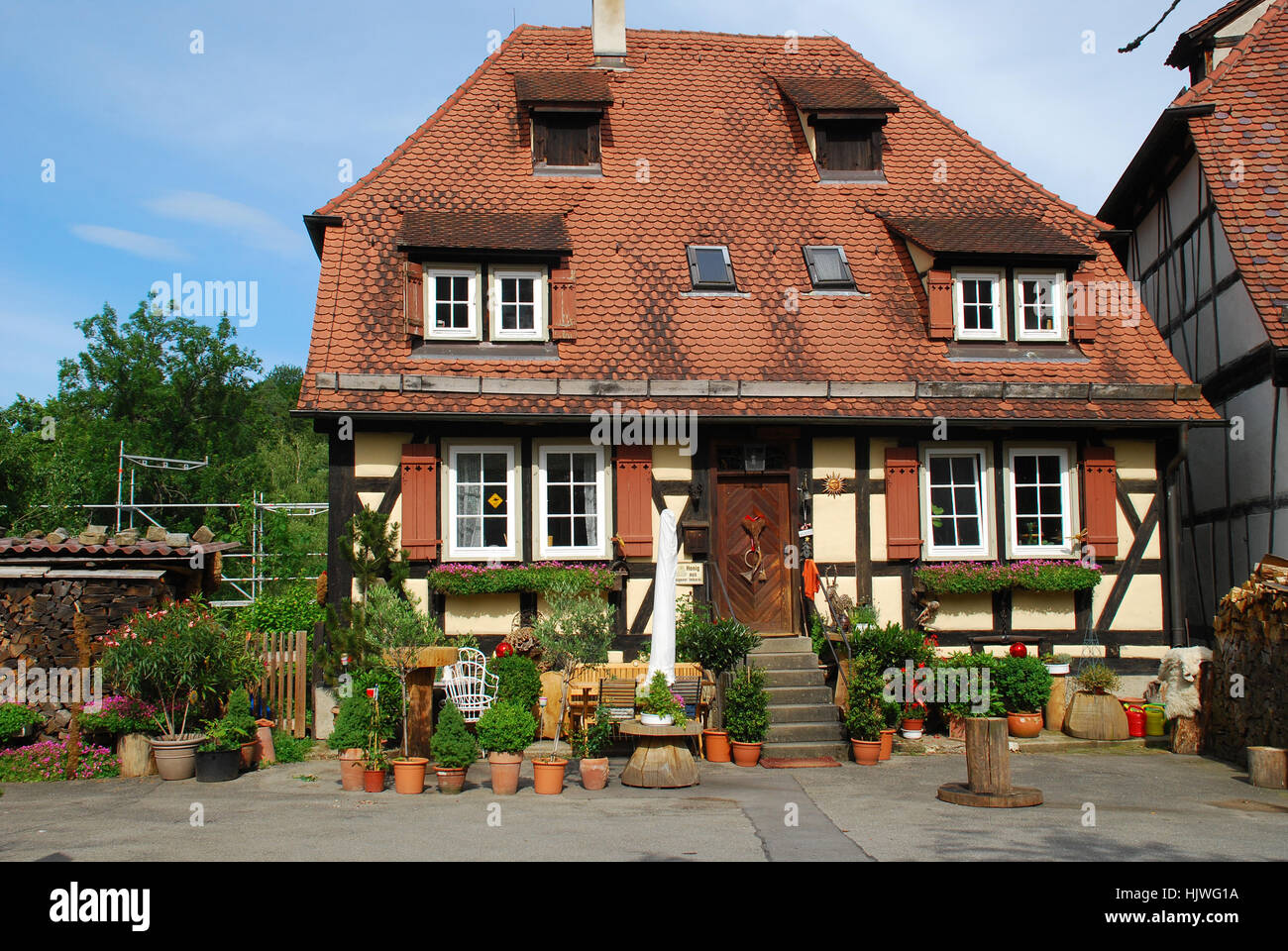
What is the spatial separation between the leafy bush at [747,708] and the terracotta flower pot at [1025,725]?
3.30 meters

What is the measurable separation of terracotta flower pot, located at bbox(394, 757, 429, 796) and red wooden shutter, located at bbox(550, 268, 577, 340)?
597cm

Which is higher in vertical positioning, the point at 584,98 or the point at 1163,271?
the point at 584,98

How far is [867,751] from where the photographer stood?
11367 millimetres

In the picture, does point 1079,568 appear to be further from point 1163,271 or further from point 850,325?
point 1163,271

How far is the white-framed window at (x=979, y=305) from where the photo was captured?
14398 millimetres

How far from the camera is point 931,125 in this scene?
1694 cm

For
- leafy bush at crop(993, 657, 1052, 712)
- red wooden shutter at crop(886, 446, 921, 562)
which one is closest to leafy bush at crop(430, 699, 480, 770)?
red wooden shutter at crop(886, 446, 921, 562)

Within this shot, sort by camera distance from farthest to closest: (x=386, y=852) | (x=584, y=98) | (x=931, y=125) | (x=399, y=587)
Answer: (x=931, y=125) < (x=584, y=98) < (x=399, y=587) < (x=386, y=852)

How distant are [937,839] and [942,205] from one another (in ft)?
34.5

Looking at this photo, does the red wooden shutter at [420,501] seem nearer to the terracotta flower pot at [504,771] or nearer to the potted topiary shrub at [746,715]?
the terracotta flower pot at [504,771]

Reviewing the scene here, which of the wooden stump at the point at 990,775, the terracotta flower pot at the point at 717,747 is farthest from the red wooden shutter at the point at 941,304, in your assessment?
the wooden stump at the point at 990,775

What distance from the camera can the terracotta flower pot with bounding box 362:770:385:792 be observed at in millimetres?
9828

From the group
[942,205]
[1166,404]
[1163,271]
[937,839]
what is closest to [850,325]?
→ [942,205]

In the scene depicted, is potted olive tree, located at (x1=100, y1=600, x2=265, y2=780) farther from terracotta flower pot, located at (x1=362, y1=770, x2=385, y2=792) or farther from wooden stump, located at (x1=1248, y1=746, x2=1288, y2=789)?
wooden stump, located at (x1=1248, y1=746, x2=1288, y2=789)
